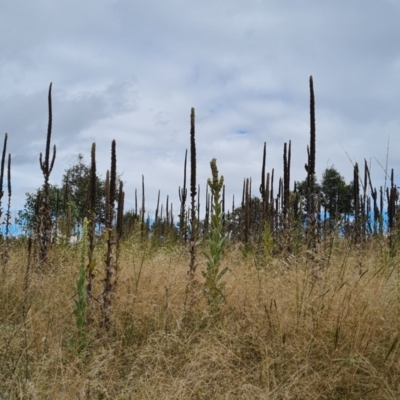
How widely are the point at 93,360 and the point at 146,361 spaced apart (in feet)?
1.62

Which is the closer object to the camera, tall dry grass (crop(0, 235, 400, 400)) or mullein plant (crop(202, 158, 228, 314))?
tall dry grass (crop(0, 235, 400, 400))

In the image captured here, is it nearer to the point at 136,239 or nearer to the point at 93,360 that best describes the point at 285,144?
the point at 136,239

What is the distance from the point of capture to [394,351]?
4090mm

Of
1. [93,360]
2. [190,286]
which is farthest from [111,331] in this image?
[190,286]

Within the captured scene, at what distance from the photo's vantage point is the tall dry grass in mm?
3936

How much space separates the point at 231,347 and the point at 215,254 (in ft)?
4.58

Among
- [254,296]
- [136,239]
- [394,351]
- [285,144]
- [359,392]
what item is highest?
[285,144]

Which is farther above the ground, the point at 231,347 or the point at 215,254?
the point at 215,254

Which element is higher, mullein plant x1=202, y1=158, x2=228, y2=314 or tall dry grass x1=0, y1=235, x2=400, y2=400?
mullein plant x1=202, y1=158, x2=228, y2=314

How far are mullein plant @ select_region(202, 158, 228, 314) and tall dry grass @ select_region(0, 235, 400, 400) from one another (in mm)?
144

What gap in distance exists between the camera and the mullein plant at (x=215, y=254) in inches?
214

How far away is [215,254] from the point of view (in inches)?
226

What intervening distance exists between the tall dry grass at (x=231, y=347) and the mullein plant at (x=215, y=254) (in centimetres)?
14

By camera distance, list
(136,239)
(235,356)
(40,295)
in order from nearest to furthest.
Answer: (235,356) < (40,295) < (136,239)
